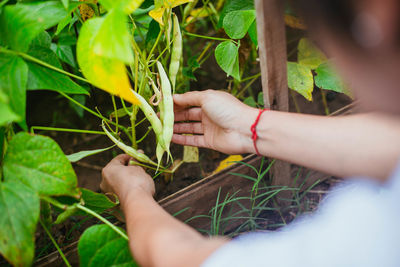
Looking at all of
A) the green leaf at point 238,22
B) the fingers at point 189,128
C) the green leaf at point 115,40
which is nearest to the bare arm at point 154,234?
the fingers at point 189,128

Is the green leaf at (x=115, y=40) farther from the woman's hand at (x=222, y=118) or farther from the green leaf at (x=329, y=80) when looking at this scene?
the green leaf at (x=329, y=80)

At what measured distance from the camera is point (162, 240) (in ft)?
2.14

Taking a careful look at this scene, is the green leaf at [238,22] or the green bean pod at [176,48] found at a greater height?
the green leaf at [238,22]

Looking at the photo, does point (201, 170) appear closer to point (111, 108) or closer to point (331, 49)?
point (111, 108)

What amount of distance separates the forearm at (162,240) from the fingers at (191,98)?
0.32 meters

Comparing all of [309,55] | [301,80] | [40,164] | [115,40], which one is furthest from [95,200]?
[309,55]

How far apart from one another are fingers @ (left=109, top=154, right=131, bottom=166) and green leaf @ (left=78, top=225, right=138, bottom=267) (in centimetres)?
26

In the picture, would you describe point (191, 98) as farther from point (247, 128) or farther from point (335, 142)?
point (335, 142)

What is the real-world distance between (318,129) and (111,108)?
642mm

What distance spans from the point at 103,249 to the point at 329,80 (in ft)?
2.57

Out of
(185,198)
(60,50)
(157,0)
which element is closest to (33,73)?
(157,0)

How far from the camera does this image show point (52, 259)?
3.11ft

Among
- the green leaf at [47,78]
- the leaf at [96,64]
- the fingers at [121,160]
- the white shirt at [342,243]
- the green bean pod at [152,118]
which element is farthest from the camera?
the fingers at [121,160]

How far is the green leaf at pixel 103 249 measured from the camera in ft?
2.43
